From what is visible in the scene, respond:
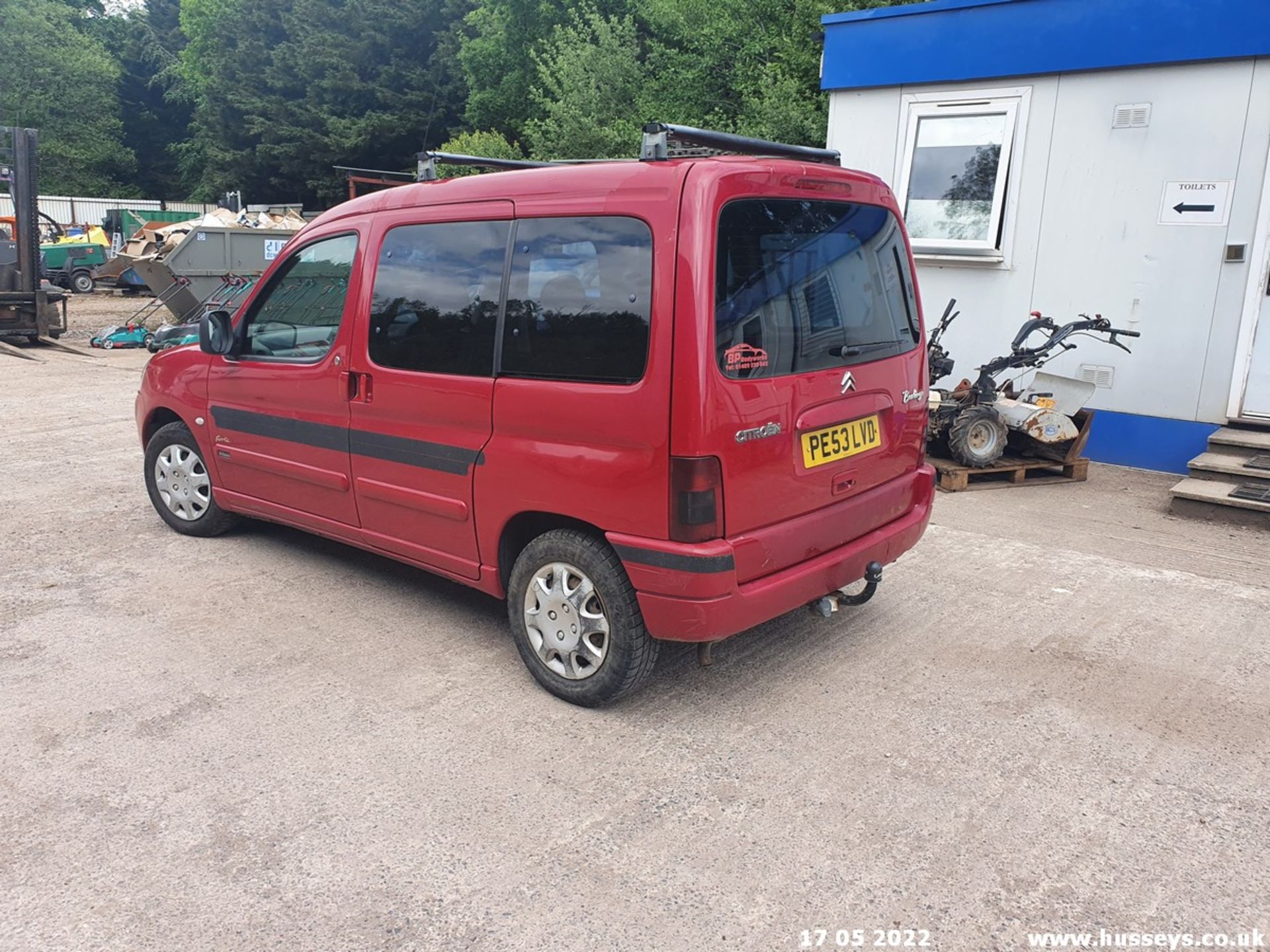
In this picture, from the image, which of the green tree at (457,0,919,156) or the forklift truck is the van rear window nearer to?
the green tree at (457,0,919,156)

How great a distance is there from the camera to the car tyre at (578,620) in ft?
11.5

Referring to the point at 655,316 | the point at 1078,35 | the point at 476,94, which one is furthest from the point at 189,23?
the point at 655,316

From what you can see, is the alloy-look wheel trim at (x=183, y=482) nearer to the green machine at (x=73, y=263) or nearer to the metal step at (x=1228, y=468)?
the metal step at (x=1228, y=468)

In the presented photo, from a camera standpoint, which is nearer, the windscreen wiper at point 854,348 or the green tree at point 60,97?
the windscreen wiper at point 854,348

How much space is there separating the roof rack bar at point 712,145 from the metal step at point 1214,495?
13.3ft

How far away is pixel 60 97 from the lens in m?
45.6

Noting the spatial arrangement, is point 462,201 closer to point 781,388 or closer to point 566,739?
point 781,388

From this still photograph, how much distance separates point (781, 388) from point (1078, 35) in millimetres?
6321

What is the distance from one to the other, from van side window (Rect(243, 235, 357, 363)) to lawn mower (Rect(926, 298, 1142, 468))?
4577mm

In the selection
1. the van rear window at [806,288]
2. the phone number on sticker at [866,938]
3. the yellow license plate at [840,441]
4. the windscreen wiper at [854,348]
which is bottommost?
the phone number on sticker at [866,938]

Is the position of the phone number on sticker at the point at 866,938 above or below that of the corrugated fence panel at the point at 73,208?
below

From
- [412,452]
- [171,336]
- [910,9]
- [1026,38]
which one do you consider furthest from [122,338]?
[1026,38]

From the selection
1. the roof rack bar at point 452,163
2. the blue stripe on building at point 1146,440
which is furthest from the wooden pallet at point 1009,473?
the roof rack bar at point 452,163

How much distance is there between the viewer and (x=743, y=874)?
274 cm
